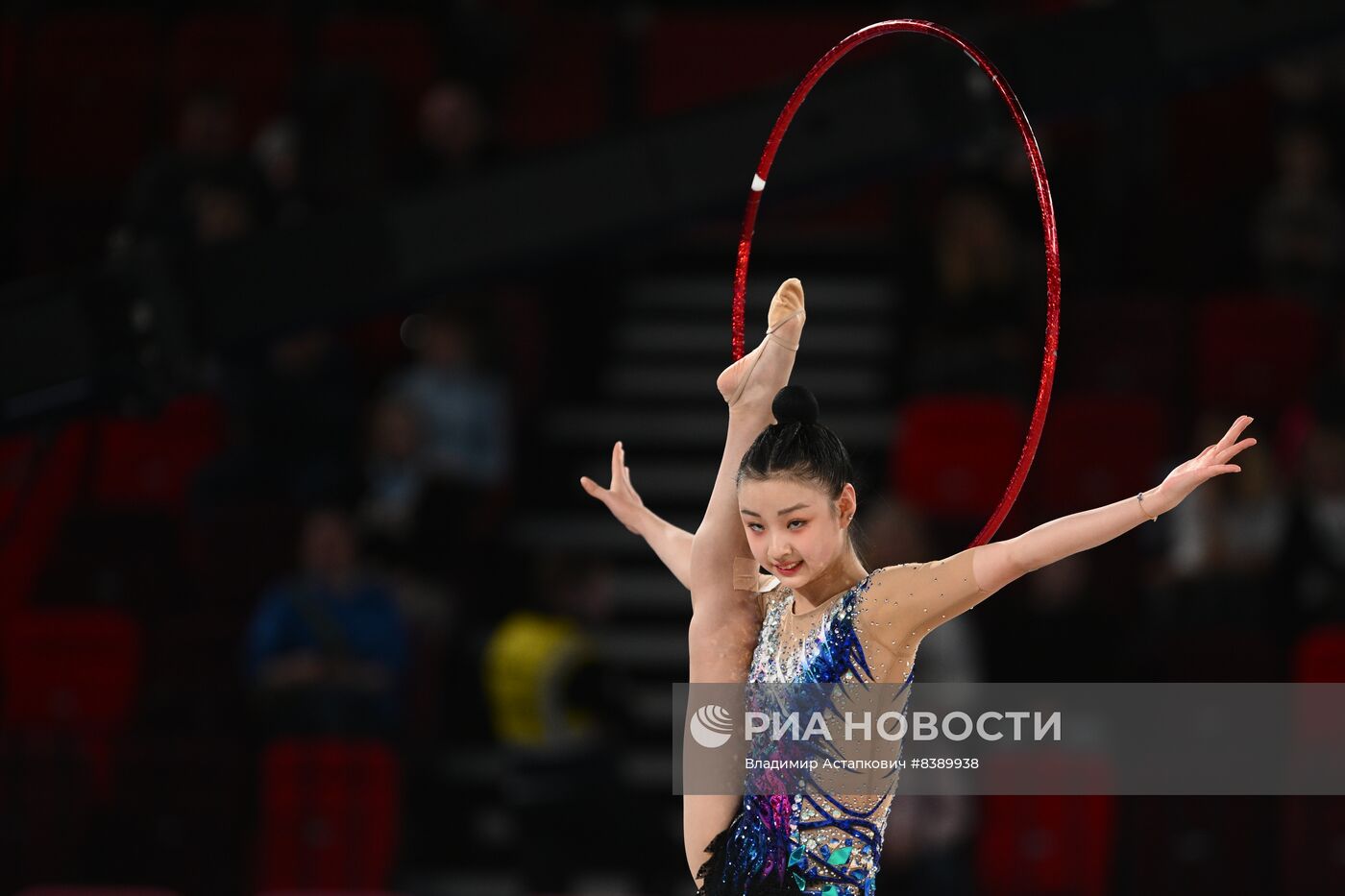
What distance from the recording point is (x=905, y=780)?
20.1 ft

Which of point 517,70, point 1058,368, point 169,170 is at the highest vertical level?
point 517,70

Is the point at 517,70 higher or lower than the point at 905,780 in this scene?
higher

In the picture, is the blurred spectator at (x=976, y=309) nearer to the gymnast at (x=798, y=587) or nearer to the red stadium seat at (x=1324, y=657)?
the red stadium seat at (x=1324, y=657)

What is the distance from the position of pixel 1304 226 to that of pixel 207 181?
4850mm

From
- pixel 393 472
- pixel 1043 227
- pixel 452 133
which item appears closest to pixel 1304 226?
pixel 452 133

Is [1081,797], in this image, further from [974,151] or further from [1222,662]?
[974,151]

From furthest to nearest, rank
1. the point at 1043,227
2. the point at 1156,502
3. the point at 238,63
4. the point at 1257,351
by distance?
A: the point at 238,63 → the point at 1257,351 → the point at 1043,227 → the point at 1156,502

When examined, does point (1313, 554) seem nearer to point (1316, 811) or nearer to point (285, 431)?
point (1316, 811)

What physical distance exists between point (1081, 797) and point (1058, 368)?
2.52 m

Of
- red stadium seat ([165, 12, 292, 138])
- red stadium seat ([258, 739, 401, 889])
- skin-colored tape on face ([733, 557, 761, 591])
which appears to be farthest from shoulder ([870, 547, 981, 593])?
red stadium seat ([165, 12, 292, 138])

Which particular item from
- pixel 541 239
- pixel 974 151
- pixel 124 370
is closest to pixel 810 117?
pixel 974 151

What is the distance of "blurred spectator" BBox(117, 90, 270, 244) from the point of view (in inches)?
310

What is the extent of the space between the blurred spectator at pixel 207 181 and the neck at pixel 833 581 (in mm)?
4775

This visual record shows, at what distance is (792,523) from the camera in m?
3.21
